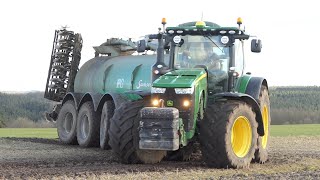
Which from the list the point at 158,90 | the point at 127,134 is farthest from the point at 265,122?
the point at 127,134

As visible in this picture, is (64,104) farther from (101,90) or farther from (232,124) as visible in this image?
(232,124)

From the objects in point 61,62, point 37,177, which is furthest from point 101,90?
point 37,177

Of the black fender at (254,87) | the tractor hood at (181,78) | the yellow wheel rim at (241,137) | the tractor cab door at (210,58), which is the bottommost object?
the yellow wheel rim at (241,137)

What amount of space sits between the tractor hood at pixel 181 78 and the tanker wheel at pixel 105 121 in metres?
5.64

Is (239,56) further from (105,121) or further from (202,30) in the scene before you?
(105,121)

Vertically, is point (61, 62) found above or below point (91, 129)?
above

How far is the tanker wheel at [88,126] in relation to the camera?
2002 centimetres

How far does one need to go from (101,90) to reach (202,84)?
8389 millimetres

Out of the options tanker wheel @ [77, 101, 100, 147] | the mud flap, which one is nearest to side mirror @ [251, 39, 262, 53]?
the mud flap

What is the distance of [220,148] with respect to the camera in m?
12.2

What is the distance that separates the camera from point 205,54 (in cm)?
1366

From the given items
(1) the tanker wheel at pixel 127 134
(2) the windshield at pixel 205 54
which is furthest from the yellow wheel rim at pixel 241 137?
(1) the tanker wheel at pixel 127 134

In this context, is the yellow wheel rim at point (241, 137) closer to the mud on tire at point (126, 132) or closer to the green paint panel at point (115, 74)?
the mud on tire at point (126, 132)

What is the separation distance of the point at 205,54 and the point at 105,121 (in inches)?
232
